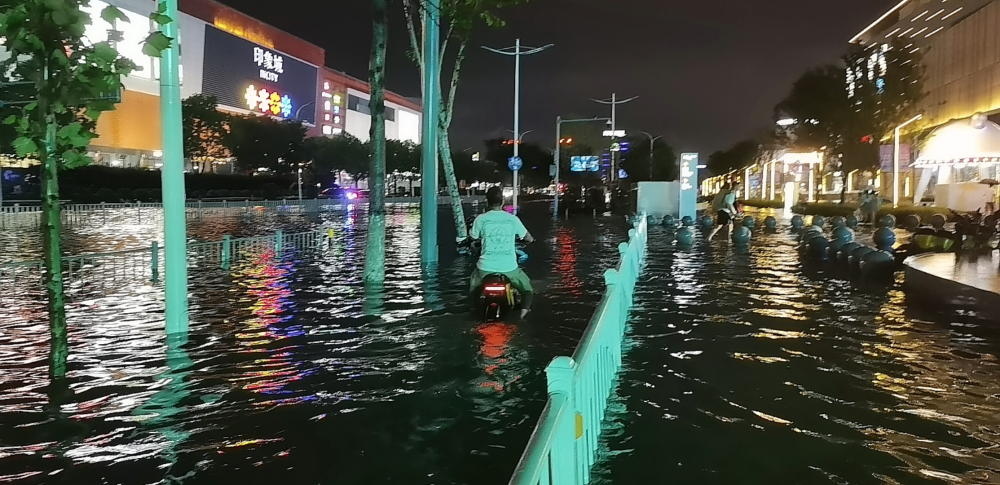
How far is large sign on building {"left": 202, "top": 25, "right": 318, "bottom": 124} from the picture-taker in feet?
226

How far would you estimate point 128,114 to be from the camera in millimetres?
60375

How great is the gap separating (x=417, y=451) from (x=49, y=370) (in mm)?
4322

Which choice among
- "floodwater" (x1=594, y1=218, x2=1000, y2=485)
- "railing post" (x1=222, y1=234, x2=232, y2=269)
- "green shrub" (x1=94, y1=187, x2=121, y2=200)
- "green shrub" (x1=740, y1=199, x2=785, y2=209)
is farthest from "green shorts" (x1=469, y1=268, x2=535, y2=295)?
"green shrub" (x1=740, y1=199, x2=785, y2=209)

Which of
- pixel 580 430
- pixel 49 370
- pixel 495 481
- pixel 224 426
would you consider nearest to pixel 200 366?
pixel 49 370

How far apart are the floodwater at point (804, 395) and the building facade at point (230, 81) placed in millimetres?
42168

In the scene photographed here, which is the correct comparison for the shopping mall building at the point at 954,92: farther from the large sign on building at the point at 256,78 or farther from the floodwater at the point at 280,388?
the large sign on building at the point at 256,78

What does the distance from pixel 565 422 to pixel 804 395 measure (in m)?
3.77

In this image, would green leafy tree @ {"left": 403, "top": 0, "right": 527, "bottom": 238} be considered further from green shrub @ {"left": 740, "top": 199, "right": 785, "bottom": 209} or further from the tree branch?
green shrub @ {"left": 740, "top": 199, "right": 785, "bottom": 209}

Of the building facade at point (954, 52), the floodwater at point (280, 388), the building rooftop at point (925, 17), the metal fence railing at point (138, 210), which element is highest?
the building rooftop at point (925, 17)

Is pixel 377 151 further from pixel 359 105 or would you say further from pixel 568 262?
pixel 359 105

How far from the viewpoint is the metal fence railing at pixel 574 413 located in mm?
3094

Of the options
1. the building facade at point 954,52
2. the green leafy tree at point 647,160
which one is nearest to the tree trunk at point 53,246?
the building facade at point 954,52

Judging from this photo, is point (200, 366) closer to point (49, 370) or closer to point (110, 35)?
point (49, 370)

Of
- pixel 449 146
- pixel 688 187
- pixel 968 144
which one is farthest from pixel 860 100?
pixel 449 146
